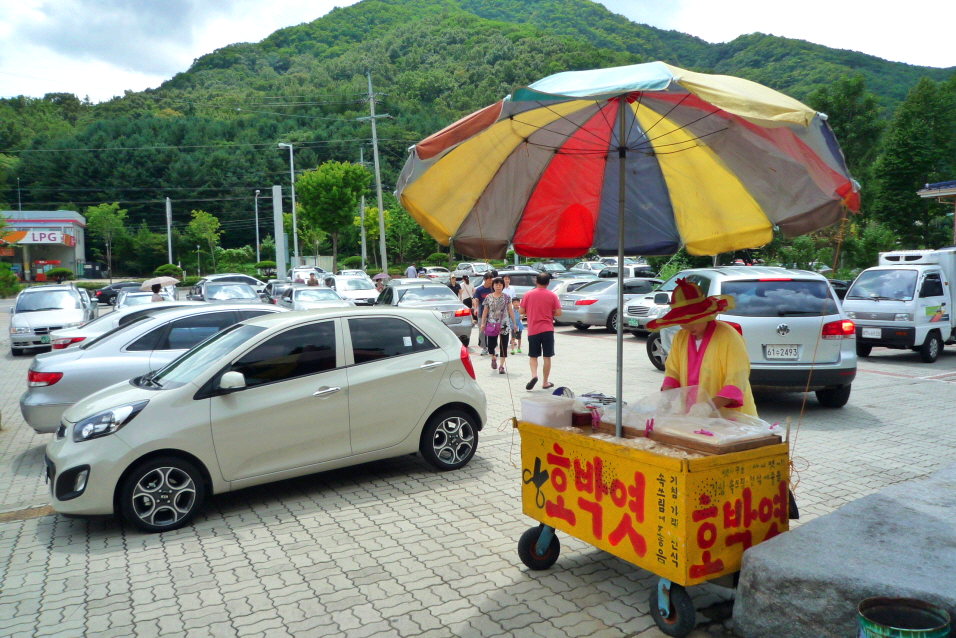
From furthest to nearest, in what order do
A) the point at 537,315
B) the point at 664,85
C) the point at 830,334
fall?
the point at 537,315, the point at 830,334, the point at 664,85

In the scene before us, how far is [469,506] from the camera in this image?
19.2 feet

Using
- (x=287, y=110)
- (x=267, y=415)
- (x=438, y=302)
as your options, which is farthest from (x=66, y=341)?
(x=287, y=110)

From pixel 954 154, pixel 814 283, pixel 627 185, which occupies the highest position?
pixel 954 154

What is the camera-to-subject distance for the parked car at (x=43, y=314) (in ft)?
55.8

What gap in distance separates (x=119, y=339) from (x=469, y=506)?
487 cm

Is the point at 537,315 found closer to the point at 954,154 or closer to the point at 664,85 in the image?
the point at 664,85

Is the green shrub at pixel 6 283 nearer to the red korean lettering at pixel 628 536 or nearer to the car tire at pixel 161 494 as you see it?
the car tire at pixel 161 494

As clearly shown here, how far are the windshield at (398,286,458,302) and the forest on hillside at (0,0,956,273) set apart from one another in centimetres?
4980

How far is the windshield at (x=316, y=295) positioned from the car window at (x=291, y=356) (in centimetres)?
1391

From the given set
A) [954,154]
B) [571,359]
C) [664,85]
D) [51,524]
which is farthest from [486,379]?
[954,154]

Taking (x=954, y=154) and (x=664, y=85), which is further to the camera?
(x=954, y=154)

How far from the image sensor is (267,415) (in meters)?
5.72

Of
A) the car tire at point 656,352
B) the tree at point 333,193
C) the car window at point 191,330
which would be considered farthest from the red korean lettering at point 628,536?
the tree at point 333,193

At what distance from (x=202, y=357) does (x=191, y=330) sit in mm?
2503
